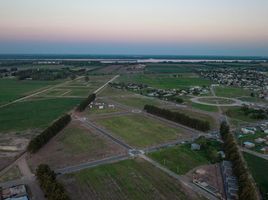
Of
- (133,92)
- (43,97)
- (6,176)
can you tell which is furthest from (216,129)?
(43,97)

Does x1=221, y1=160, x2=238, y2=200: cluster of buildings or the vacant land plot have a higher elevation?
x1=221, y1=160, x2=238, y2=200: cluster of buildings

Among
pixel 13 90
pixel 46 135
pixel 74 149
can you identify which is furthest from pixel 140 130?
pixel 13 90

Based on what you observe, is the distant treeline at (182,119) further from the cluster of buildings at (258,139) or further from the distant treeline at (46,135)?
the distant treeline at (46,135)

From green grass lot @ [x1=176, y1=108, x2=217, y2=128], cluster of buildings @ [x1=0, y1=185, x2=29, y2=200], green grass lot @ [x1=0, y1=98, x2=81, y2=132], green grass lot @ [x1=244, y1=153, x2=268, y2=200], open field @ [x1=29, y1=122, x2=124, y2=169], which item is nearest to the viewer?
cluster of buildings @ [x1=0, y1=185, x2=29, y2=200]

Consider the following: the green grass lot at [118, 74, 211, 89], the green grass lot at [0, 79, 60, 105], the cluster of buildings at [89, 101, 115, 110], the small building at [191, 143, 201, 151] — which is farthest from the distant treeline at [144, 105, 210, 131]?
the green grass lot at [118, 74, 211, 89]

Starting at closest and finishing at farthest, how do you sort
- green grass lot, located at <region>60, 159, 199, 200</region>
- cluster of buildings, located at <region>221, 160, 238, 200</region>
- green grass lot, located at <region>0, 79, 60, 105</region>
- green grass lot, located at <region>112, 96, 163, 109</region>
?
cluster of buildings, located at <region>221, 160, 238, 200</region>, green grass lot, located at <region>60, 159, 199, 200</region>, green grass lot, located at <region>112, 96, 163, 109</region>, green grass lot, located at <region>0, 79, 60, 105</region>

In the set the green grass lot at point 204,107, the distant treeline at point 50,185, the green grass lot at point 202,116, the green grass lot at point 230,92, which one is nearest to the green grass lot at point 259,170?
the green grass lot at point 202,116

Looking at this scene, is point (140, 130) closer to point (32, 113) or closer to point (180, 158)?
point (180, 158)

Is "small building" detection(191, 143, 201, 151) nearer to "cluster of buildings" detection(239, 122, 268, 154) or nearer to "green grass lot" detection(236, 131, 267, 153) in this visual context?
"green grass lot" detection(236, 131, 267, 153)
